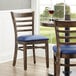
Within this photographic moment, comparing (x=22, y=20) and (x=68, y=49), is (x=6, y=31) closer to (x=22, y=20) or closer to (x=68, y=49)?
(x=22, y=20)

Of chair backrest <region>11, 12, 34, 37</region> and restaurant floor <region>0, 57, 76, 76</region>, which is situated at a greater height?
chair backrest <region>11, 12, 34, 37</region>

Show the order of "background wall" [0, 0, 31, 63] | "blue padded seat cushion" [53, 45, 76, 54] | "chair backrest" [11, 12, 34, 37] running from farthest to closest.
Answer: "background wall" [0, 0, 31, 63] → "chair backrest" [11, 12, 34, 37] → "blue padded seat cushion" [53, 45, 76, 54]

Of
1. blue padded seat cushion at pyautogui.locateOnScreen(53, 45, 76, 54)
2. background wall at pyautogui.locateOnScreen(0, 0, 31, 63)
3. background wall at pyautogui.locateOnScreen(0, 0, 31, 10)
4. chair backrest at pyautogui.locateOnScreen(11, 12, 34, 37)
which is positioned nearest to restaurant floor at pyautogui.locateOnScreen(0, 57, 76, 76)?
background wall at pyautogui.locateOnScreen(0, 0, 31, 63)

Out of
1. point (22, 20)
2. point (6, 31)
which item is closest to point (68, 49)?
point (22, 20)

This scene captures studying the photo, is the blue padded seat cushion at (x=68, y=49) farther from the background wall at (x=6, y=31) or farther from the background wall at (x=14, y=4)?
the background wall at (x=14, y=4)

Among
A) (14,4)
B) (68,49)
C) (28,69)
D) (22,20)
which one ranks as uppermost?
(14,4)

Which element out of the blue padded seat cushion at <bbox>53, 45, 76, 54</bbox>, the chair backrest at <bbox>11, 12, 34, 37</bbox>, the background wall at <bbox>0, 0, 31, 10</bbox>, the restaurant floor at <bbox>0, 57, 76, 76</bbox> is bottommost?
the restaurant floor at <bbox>0, 57, 76, 76</bbox>

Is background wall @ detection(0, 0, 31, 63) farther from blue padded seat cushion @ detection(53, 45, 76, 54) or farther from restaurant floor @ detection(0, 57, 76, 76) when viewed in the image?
blue padded seat cushion @ detection(53, 45, 76, 54)

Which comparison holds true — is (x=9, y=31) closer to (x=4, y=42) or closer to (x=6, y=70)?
Result: (x=4, y=42)

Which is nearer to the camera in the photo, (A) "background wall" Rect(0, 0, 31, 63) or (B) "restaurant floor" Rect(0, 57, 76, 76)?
(B) "restaurant floor" Rect(0, 57, 76, 76)

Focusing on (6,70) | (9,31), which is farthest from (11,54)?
(6,70)

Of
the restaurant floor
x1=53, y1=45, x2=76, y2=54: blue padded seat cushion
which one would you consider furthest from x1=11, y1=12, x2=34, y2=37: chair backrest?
x1=53, y1=45, x2=76, y2=54: blue padded seat cushion

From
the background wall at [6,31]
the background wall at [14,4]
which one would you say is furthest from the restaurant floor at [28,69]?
the background wall at [14,4]

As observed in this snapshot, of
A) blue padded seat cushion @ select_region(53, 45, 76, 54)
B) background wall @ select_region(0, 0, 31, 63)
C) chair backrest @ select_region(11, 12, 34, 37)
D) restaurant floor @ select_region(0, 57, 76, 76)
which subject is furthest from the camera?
background wall @ select_region(0, 0, 31, 63)
